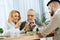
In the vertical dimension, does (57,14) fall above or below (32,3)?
below

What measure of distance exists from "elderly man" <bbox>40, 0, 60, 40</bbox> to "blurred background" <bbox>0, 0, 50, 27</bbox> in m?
0.09

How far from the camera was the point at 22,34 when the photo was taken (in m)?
2.08

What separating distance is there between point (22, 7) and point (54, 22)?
0.44 metres

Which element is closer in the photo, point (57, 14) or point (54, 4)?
point (57, 14)

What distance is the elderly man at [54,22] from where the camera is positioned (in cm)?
191

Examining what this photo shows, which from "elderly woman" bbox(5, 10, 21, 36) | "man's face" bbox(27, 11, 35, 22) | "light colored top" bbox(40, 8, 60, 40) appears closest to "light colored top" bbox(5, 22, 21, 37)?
"elderly woman" bbox(5, 10, 21, 36)

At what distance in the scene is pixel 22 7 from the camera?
2.07 m

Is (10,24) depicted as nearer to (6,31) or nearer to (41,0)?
(6,31)

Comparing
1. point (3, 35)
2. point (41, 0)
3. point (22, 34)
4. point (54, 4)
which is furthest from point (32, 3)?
point (3, 35)

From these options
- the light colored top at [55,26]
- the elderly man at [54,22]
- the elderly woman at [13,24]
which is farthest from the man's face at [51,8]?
the elderly woman at [13,24]

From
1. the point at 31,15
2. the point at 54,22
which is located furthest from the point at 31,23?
the point at 54,22

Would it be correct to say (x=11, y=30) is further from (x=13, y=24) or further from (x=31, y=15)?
(x=31, y=15)

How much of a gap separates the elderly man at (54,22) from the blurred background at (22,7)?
0.30 ft

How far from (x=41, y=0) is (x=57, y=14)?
1.23 ft
